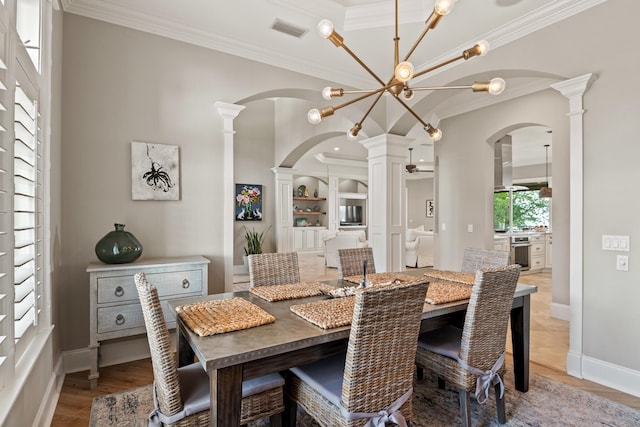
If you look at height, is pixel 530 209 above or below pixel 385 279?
above

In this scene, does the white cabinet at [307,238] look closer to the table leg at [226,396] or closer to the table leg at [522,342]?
the table leg at [522,342]

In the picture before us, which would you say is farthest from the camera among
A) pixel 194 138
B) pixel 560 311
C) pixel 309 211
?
pixel 309 211

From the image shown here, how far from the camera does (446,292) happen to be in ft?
7.08

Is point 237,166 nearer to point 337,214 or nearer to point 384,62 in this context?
point 384,62

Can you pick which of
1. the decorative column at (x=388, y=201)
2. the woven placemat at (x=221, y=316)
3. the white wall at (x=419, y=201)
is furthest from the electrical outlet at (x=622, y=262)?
the white wall at (x=419, y=201)

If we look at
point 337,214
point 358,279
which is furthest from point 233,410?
point 337,214

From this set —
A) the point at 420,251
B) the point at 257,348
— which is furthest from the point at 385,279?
the point at 420,251

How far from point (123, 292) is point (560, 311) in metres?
4.63

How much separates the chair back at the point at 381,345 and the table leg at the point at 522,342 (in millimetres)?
1329

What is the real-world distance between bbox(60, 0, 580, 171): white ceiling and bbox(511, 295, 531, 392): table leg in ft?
7.38

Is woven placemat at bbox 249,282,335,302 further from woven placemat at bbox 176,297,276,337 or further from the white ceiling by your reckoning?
the white ceiling

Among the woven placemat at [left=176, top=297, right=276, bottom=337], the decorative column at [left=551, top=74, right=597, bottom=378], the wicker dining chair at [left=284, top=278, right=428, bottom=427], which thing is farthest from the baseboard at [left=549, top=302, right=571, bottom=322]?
the woven placemat at [left=176, top=297, right=276, bottom=337]

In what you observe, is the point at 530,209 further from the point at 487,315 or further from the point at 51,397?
the point at 51,397

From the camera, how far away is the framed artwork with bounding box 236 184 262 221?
702 centimetres
